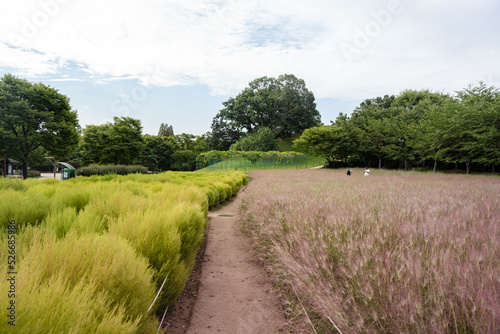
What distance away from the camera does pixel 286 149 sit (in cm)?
6375

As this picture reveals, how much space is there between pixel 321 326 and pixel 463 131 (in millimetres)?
22786

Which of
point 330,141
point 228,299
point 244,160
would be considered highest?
point 330,141

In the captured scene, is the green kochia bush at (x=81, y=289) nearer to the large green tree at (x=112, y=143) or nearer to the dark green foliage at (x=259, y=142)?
the large green tree at (x=112, y=143)

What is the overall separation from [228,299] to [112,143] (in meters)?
39.8

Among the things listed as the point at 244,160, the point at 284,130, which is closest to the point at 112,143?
the point at 244,160

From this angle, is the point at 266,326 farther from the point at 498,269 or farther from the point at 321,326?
the point at 498,269

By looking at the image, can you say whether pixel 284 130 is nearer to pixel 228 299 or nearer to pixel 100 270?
pixel 228 299

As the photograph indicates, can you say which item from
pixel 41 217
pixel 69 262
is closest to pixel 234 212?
pixel 41 217

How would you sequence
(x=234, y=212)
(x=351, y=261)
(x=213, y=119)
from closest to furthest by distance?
(x=351, y=261)
(x=234, y=212)
(x=213, y=119)

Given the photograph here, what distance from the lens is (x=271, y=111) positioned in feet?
220

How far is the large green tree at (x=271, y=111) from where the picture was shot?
65.3m

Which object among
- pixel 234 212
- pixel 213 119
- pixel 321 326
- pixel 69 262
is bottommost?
pixel 234 212

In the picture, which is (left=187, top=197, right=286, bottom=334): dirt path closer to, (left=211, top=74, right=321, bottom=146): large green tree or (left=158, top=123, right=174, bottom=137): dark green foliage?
(left=211, top=74, right=321, bottom=146): large green tree

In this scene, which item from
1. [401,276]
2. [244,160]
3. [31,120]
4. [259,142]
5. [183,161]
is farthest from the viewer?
[183,161]
